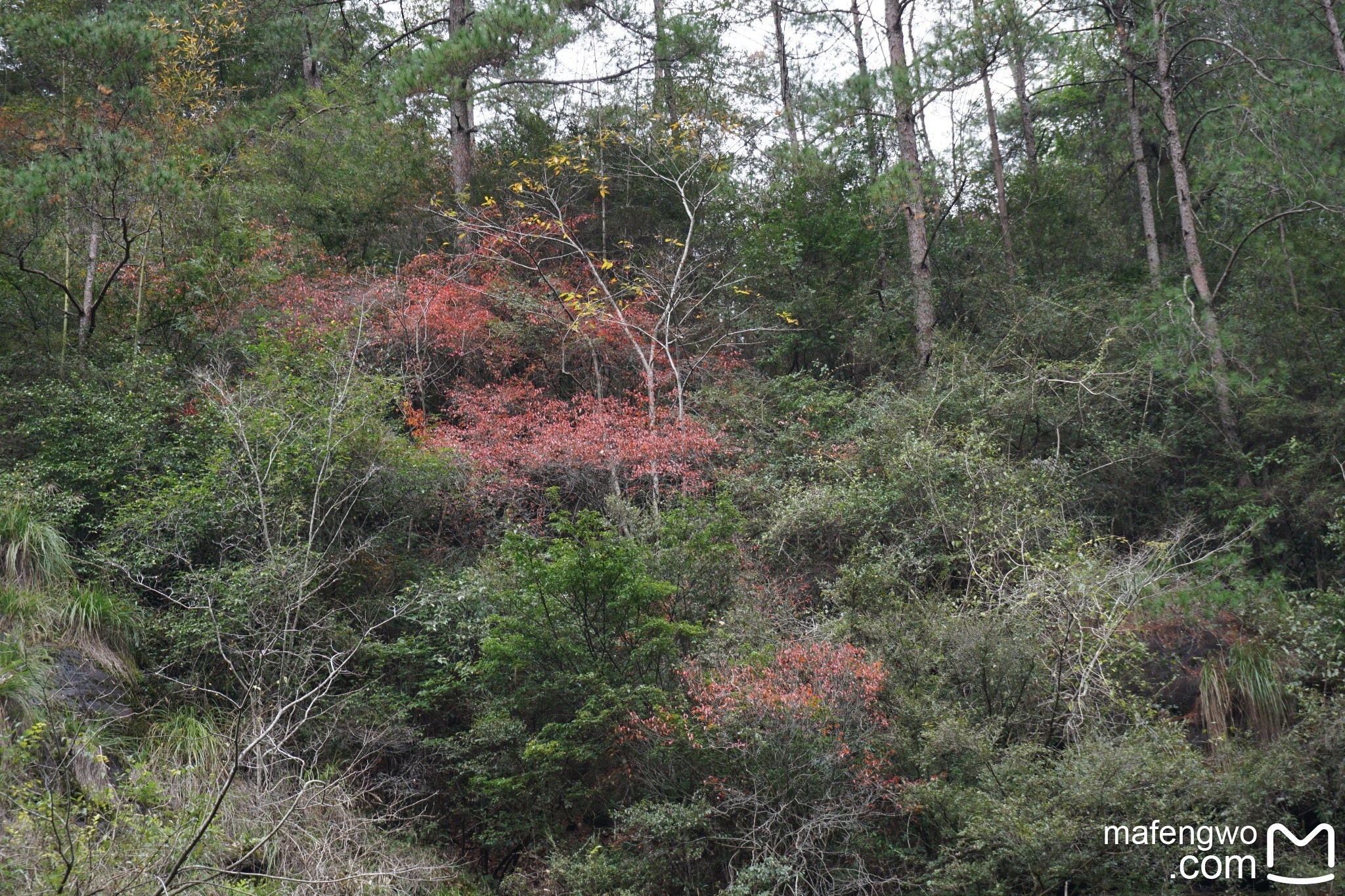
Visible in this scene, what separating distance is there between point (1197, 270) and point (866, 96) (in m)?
4.97

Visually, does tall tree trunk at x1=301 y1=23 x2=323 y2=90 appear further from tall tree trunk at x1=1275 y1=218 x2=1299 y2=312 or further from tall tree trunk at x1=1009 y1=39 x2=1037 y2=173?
tall tree trunk at x1=1275 y1=218 x2=1299 y2=312

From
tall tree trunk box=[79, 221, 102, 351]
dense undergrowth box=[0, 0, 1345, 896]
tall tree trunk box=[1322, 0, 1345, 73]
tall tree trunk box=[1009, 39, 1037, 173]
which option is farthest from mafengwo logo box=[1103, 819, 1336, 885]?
tall tree trunk box=[1009, 39, 1037, 173]

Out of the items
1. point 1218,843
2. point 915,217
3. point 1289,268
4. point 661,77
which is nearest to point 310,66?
point 661,77

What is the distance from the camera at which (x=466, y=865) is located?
25.5ft

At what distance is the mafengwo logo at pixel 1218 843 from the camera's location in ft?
19.1

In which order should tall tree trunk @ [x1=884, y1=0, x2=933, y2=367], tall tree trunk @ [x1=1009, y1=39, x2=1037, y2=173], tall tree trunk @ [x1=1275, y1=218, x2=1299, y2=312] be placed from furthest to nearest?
1. tall tree trunk @ [x1=1009, y1=39, x2=1037, y2=173]
2. tall tree trunk @ [x1=884, y1=0, x2=933, y2=367]
3. tall tree trunk @ [x1=1275, y1=218, x2=1299, y2=312]

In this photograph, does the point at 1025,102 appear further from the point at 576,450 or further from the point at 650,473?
the point at 576,450

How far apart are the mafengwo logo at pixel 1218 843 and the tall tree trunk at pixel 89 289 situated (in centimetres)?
1190

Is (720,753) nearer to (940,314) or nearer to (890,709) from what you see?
(890,709)

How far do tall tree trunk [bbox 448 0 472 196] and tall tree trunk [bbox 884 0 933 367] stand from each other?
6731mm

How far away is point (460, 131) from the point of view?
51.7 ft

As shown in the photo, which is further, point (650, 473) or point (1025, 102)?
point (1025, 102)

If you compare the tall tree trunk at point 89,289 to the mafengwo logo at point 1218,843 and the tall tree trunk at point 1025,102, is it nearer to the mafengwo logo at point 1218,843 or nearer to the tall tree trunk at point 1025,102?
the mafengwo logo at point 1218,843

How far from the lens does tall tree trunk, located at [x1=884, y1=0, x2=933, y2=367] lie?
13094 millimetres
